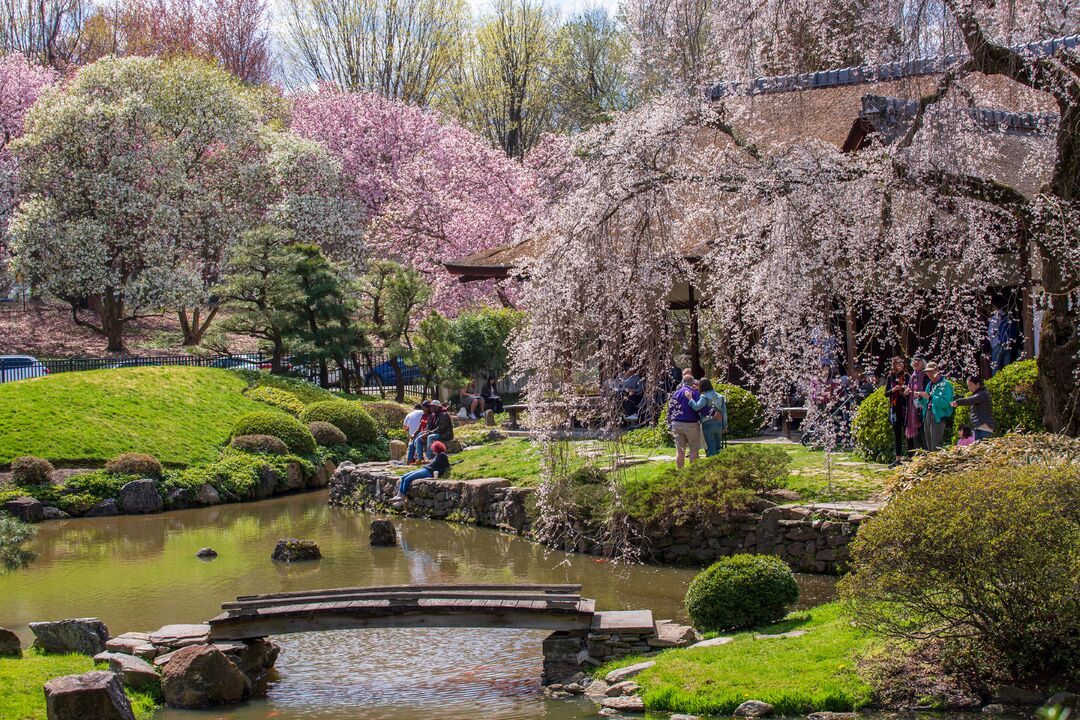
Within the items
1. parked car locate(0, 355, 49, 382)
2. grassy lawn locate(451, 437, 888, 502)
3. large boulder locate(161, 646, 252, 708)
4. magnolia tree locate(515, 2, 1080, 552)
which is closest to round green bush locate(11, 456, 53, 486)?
grassy lawn locate(451, 437, 888, 502)

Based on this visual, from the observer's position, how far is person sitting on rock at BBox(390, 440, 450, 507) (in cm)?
2005

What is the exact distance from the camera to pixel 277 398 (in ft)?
93.2

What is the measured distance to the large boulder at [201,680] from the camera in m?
9.25

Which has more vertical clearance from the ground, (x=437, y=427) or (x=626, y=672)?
(x=437, y=427)

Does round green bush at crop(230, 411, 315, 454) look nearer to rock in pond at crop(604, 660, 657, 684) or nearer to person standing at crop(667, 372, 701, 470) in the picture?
person standing at crop(667, 372, 701, 470)

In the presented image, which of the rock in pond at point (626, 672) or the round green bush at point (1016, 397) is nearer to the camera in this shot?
the rock in pond at point (626, 672)

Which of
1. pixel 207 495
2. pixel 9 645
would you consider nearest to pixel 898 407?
pixel 9 645

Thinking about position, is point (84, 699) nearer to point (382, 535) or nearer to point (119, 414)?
point (382, 535)

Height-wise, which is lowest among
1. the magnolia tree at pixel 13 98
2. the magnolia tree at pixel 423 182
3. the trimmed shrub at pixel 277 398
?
the trimmed shrub at pixel 277 398

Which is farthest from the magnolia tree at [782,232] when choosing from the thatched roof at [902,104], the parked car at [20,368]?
the parked car at [20,368]

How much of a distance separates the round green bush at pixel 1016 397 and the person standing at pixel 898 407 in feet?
3.47

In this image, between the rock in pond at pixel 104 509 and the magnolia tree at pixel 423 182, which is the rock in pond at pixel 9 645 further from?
the magnolia tree at pixel 423 182

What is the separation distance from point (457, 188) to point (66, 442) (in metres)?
16.4

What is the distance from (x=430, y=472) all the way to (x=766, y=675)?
12.4 meters
